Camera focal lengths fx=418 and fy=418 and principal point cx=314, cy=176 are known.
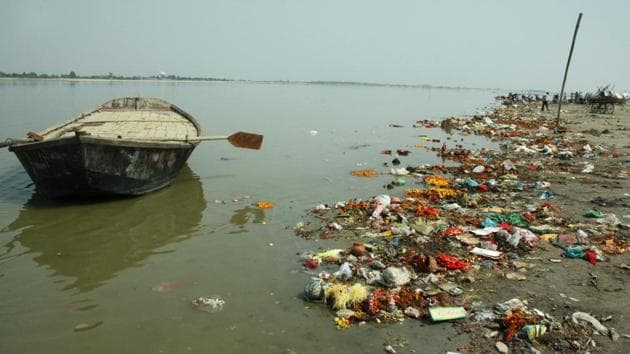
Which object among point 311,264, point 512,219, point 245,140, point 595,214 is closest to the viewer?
point 311,264

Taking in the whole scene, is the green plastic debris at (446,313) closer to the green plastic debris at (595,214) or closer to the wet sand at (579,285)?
the wet sand at (579,285)

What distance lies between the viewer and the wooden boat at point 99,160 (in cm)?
672

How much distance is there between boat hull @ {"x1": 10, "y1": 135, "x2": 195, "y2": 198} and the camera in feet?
22.0

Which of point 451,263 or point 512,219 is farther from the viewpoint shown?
point 512,219

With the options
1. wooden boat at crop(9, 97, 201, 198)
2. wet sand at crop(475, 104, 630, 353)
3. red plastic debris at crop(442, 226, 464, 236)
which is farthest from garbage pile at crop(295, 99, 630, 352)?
wooden boat at crop(9, 97, 201, 198)

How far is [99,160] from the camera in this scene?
6902mm

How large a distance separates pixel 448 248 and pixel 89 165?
5.69 meters

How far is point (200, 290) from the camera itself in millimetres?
4688

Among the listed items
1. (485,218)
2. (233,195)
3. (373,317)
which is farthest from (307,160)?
(373,317)

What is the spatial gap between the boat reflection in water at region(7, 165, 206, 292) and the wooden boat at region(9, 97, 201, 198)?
13.9 inches

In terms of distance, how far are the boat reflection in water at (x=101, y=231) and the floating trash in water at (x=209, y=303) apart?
137 centimetres

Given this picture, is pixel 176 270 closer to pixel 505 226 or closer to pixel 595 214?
pixel 505 226

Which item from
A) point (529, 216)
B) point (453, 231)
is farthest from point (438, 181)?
point (453, 231)

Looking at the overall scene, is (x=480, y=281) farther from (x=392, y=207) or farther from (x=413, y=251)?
(x=392, y=207)
